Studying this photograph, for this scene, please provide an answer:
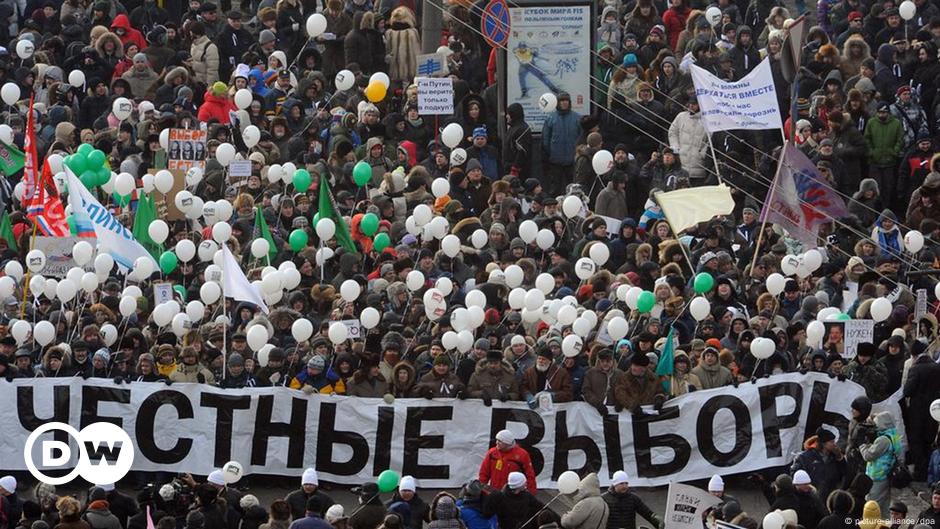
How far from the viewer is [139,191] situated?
32.8 meters

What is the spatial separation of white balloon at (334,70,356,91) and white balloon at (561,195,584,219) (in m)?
3.81

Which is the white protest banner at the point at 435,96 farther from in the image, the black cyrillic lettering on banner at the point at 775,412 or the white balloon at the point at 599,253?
the black cyrillic lettering on banner at the point at 775,412

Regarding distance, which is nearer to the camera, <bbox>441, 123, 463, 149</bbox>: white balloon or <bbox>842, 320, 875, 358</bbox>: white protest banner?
<bbox>842, 320, 875, 358</bbox>: white protest banner

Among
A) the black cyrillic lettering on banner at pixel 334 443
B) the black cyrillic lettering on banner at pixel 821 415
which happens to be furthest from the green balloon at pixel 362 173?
the black cyrillic lettering on banner at pixel 821 415

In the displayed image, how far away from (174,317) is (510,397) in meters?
3.72

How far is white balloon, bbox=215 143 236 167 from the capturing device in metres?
33.4

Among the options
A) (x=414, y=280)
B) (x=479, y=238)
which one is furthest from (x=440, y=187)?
(x=414, y=280)

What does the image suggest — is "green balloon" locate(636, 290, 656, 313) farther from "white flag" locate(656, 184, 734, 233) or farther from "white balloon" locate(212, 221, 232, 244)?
"white balloon" locate(212, 221, 232, 244)

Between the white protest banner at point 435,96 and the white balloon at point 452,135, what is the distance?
2.86 feet

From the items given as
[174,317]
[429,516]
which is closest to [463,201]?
[174,317]

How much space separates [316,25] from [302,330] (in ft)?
25.8

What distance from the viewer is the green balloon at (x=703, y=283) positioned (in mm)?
30219

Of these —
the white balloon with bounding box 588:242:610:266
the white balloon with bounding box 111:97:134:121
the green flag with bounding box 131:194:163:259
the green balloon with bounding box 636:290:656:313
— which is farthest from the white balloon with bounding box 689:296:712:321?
the white balloon with bounding box 111:97:134:121

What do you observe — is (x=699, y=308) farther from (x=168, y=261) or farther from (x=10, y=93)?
(x=10, y=93)
